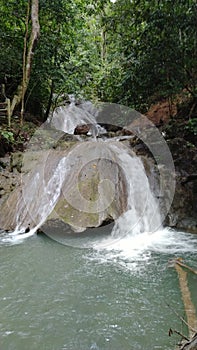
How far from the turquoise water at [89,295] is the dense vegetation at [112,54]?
366 cm

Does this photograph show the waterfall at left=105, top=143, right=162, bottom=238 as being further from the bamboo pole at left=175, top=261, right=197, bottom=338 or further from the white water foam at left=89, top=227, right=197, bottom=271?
the bamboo pole at left=175, top=261, right=197, bottom=338

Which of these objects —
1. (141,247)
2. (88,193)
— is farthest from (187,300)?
(88,193)

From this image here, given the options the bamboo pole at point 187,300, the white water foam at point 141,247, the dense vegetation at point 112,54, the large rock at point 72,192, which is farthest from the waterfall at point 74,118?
the bamboo pole at point 187,300

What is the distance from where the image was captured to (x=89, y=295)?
9.30 ft

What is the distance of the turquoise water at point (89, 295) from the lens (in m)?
2.17

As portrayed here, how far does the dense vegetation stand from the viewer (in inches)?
217

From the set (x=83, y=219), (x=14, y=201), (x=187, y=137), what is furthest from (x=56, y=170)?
(x=187, y=137)

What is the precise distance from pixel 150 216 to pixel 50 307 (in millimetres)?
3243

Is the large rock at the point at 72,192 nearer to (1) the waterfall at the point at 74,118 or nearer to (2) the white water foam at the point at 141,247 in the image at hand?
(2) the white water foam at the point at 141,247

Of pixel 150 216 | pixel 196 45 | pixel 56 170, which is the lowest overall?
pixel 150 216

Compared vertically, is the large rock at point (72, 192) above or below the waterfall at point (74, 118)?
below

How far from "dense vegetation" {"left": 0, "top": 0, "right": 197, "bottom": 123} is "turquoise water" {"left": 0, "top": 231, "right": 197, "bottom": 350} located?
366 cm

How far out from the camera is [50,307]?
8.55 feet

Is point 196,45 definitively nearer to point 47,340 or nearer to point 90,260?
point 90,260
